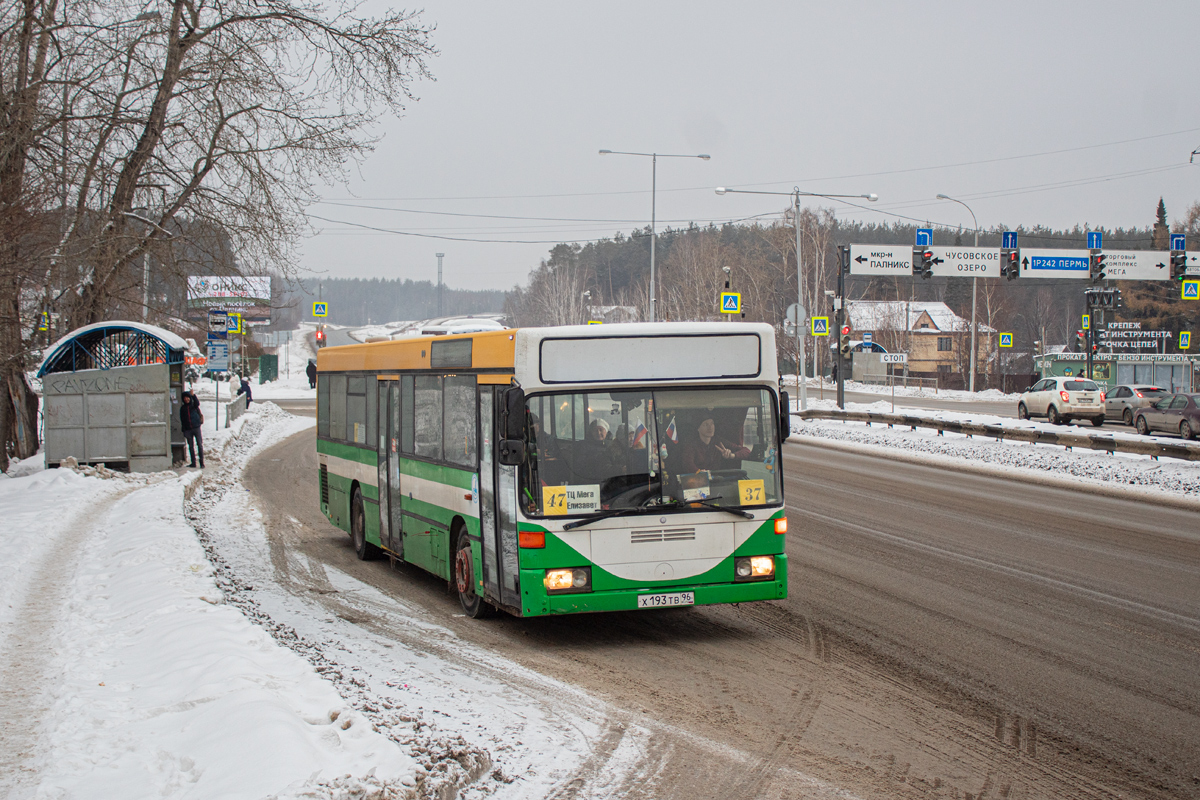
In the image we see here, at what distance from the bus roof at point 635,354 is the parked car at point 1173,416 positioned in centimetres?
2736

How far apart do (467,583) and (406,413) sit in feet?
7.72

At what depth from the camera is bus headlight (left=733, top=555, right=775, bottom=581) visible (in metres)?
8.18

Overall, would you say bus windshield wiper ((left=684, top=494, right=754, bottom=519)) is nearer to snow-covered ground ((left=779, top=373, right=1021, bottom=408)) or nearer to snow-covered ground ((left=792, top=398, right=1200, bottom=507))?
snow-covered ground ((left=792, top=398, right=1200, bottom=507))

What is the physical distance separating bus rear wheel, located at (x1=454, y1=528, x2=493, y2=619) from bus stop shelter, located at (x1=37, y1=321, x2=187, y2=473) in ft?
52.7

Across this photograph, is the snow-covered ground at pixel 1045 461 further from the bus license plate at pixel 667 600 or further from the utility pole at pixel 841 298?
the bus license plate at pixel 667 600

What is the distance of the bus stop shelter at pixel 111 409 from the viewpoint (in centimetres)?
2245

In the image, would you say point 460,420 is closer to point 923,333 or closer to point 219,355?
point 219,355

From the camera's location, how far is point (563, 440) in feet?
26.2

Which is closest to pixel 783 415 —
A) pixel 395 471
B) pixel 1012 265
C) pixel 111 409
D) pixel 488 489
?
pixel 488 489

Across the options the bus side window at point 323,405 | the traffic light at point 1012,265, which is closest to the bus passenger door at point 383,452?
the bus side window at point 323,405

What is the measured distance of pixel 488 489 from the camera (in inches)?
338

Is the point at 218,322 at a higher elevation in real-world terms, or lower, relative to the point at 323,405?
higher

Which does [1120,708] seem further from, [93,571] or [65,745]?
[93,571]

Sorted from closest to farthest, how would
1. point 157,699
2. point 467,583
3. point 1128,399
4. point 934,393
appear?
point 157,699 < point 467,583 < point 1128,399 < point 934,393
